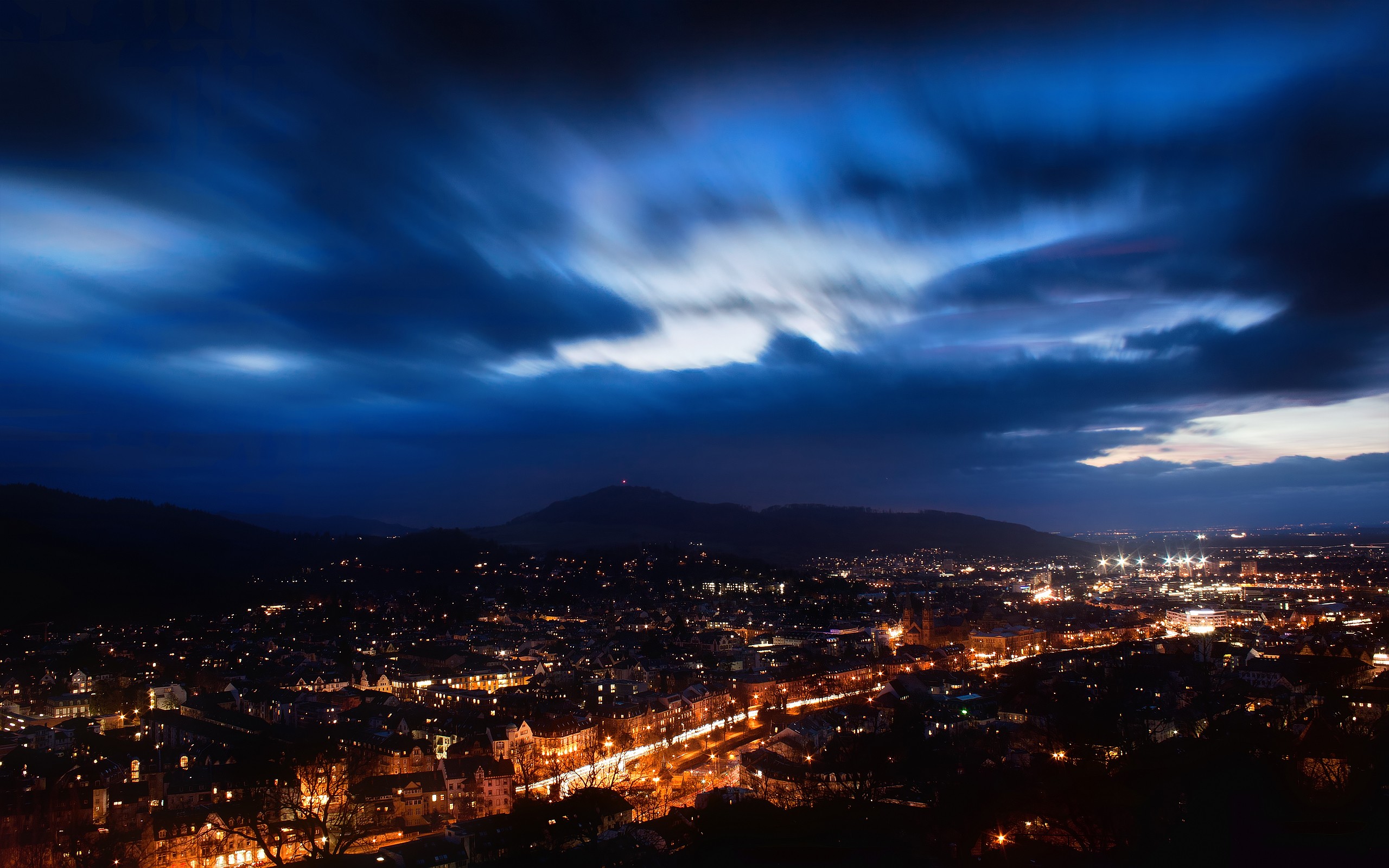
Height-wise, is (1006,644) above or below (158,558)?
below

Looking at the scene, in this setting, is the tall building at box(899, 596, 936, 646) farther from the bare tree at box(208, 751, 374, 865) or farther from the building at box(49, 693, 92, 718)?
the building at box(49, 693, 92, 718)

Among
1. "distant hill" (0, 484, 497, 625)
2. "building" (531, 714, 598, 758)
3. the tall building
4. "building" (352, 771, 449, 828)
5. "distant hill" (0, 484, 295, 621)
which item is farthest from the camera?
the tall building

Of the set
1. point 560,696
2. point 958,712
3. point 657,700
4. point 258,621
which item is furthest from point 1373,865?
point 258,621

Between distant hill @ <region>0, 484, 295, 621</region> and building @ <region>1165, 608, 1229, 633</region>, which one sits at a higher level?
distant hill @ <region>0, 484, 295, 621</region>

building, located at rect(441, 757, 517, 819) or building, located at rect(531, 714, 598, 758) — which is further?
building, located at rect(531, 714, 598, 758)

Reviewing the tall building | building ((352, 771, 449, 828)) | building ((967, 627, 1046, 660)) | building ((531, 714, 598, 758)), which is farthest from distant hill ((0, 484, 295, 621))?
building ((967, 627, 1046, 660))

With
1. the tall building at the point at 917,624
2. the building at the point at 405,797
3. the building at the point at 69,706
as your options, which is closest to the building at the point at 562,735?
the building at the point at 405,797

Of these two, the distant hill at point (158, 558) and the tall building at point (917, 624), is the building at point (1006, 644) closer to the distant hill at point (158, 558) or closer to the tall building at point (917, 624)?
the tall building at point (917, 624)

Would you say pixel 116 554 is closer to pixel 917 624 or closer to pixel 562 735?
pixel 562 735

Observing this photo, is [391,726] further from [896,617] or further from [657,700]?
[896,617]

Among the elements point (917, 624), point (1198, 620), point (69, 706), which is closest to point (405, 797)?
point (69, 706)
